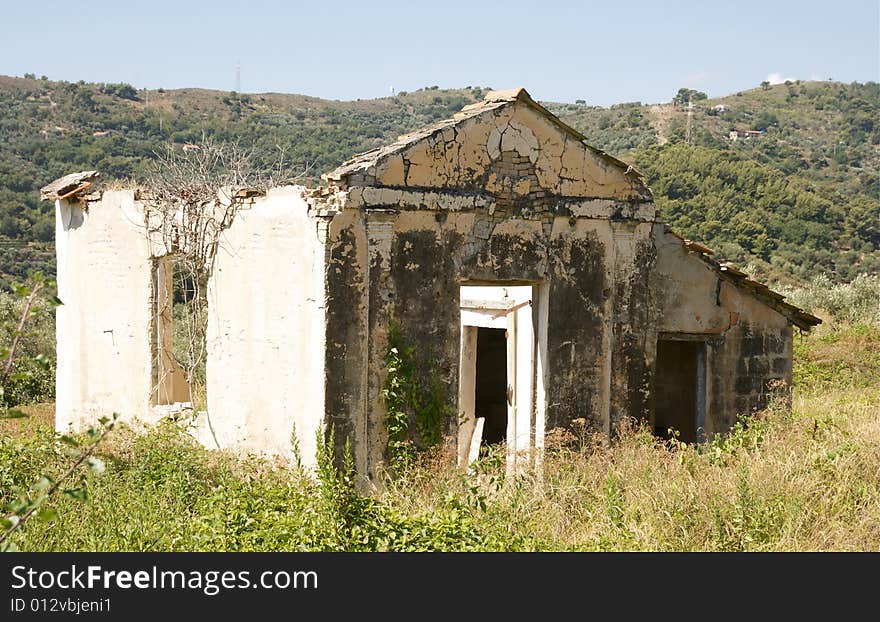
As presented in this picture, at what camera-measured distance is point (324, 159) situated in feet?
105

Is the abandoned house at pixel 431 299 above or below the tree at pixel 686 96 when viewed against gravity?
below

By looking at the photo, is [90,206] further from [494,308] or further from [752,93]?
[752,93]

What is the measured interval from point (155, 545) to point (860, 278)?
2173cm

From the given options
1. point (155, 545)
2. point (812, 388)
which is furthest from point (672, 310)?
point (155, 545)

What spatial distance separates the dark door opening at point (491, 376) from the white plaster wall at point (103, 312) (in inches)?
210

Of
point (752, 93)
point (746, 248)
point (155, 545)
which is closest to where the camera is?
point (155, 545)

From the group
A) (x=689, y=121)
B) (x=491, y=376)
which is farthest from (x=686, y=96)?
(x=491, y=376)

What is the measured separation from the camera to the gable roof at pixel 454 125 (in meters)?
9.09

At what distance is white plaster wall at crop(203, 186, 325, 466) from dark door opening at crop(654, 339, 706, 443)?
18.3ft

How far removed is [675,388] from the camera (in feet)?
44.5

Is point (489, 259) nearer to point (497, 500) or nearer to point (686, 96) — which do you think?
point (497, 500)

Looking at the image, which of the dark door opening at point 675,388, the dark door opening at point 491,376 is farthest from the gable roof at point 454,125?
the dark door opening at point 491,376

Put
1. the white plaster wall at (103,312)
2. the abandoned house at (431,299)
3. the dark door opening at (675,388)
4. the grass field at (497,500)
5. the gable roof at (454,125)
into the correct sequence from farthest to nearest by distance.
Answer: the dark door opening at (675,388)
the white plaster wall at (103,312)
the abandoned house at (431,299)
the gable roof at (454,125)
the grass field at (497,500)

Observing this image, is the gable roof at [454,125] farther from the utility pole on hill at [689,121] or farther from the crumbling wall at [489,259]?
the utility pole on hill at [689,121]
